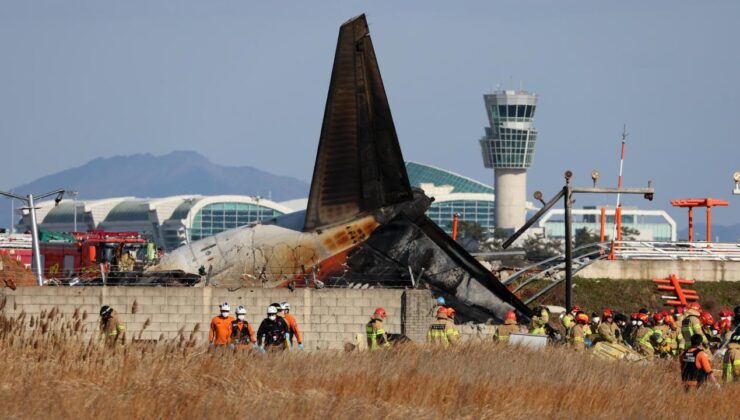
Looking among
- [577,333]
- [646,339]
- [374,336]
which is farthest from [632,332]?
[374,336]

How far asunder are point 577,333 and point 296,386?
476 inches

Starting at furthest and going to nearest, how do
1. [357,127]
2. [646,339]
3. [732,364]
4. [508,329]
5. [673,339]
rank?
[357,127], [673,339], [508,329], [646,339], [732,364]

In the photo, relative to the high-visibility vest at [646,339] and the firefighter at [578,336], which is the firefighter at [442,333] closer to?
the firefighter at [578,336]

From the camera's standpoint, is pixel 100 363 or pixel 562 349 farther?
pixel 562 349

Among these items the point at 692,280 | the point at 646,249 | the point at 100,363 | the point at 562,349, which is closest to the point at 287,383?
the point at 100,363

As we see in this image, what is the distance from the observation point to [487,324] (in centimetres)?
4044

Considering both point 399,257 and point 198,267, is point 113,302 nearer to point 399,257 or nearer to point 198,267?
point 198,267

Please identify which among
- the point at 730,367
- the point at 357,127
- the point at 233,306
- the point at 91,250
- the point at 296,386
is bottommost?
the point at 296,386

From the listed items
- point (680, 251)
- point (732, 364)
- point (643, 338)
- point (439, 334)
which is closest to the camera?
point (732, 364)

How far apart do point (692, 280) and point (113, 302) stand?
25911 millimetres

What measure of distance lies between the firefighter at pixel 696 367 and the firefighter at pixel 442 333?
6.85 meters

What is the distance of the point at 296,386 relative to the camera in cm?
2342

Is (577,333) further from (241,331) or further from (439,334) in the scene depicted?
(241,331)

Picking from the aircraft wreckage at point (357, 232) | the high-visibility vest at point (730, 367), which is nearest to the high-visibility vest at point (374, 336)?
the high-visibility vest at point (730, 367)
